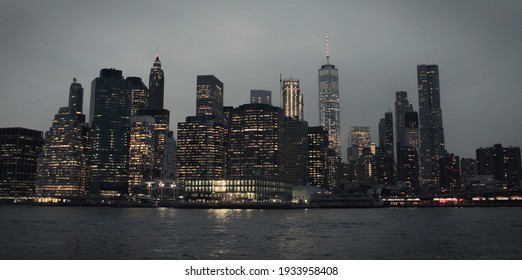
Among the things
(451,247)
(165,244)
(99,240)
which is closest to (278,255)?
(165,244)

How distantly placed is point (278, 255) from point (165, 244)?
15230 millimetres

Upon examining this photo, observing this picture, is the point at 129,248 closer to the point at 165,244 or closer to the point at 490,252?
the point at 165,244

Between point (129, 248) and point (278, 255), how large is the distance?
1576 cm

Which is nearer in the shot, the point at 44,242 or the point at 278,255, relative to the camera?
the point at 278,255

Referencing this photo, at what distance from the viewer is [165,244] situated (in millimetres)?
51875

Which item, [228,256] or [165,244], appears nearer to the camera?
[228,256]
